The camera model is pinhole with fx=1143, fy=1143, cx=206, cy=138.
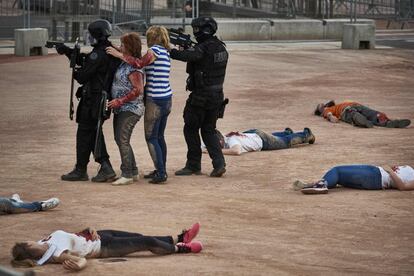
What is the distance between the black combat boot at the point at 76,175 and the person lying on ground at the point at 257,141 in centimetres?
252

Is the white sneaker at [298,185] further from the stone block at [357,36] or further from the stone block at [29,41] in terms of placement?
the stone block at [357,36]

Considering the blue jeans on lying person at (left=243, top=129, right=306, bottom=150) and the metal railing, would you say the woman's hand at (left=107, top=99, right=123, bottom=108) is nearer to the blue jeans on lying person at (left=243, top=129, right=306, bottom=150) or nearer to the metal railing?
the blue jeans on lying person at (left=243, top=129, right=306, bottom=150)

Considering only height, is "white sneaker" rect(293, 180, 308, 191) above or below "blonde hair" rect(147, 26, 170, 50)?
below

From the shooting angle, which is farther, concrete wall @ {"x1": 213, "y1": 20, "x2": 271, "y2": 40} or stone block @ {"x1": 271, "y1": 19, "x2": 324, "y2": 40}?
stone block @ {"x1": 271, "y1": 19, "x2": 324, "y2": 40}

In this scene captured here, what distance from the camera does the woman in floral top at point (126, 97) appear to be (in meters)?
13.2

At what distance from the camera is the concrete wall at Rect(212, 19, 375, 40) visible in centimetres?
3272

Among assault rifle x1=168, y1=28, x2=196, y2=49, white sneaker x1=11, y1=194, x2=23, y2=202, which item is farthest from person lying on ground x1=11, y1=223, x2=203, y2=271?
assault rifle x1=168, y1=28, x2=196, y2=49

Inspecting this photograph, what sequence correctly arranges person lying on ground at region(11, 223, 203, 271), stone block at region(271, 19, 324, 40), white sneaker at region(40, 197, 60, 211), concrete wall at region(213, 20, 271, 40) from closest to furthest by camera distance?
1. person lying on ground at region(11, 223, 203, 271)
2. white sneaker at region(40, 197, 60, 211)
3. concrete wall at region(213, 20, 271, 40)
4. stone block at region(271, 19, 324, 40)

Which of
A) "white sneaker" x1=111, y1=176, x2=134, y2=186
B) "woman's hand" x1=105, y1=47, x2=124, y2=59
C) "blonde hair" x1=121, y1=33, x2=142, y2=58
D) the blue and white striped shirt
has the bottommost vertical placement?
"white sneaker" x1=111, y1=176, x2=134, y2=186

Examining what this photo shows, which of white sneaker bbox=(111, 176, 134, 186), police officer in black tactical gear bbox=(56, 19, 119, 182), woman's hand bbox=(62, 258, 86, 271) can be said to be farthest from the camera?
white sneaker bbox=(111, 176, 134, 186)

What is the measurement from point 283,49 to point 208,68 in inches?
696

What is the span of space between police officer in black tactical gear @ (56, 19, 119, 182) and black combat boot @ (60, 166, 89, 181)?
11 centimetres

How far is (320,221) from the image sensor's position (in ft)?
37.4

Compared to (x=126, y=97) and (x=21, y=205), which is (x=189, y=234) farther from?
(x=126, y=97)
